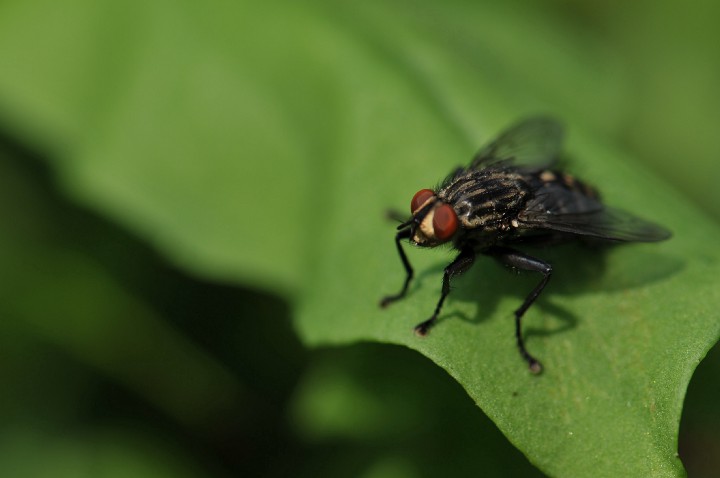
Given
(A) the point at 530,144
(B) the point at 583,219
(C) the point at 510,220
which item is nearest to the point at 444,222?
(C) the point at 510,220

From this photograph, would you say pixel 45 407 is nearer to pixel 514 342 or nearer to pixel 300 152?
pixel 300 152

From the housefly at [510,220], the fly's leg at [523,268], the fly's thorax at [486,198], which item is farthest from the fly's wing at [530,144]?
the fly's leg at [523,268]

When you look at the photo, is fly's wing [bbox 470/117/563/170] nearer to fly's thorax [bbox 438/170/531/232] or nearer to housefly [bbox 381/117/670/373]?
housefly [bbox 381/117/670/373]

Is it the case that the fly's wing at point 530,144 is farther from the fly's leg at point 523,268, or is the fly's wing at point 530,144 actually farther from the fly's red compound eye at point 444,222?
the fly's red compound eye at point 444,222

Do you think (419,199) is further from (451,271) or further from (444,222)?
(451,271)

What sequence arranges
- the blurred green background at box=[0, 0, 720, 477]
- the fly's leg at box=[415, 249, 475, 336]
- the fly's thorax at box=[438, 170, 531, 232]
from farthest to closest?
the blurred green background at box=[0, 0, 720, 477] → the fly's thorax at box=[438, 170, 531, 232] → the fly's leg at box=[415, 249, 475, 336]

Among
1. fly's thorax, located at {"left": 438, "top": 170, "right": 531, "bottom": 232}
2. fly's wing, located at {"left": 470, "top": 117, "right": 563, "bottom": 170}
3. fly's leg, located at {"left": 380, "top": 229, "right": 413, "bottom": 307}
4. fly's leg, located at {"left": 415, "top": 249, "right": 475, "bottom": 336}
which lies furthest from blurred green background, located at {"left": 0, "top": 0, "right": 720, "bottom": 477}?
fly's leg, located at {"left": 415, "top": 249, "right": 475, "bottom": 336}
